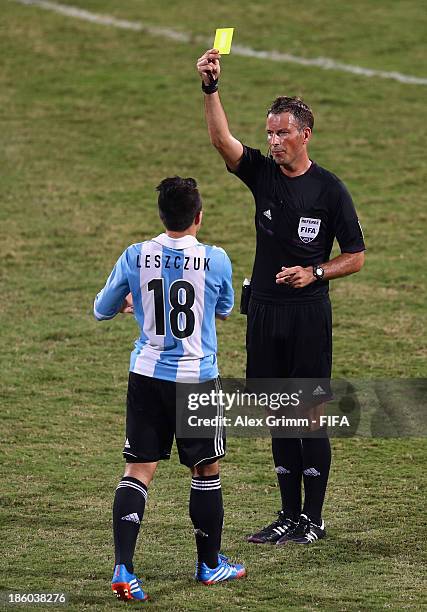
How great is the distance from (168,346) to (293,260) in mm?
982

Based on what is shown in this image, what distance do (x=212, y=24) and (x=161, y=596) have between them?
43.9 feet

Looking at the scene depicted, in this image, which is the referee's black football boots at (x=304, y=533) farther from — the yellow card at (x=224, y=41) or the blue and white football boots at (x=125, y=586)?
the yellow card at (x=224, y=41)

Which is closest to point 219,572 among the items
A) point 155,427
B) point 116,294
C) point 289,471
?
point 155,427

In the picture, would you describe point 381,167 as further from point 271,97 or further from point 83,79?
point 83,79

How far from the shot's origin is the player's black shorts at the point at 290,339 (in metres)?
6.55

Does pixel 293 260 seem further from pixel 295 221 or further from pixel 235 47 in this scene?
pixel 235 47

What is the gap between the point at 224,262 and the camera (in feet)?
19.3

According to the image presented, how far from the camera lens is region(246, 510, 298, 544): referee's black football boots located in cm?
662

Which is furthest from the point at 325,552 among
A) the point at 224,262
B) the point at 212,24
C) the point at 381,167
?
the point at 212,24

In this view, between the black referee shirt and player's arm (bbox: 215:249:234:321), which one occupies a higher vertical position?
the black referee shirt

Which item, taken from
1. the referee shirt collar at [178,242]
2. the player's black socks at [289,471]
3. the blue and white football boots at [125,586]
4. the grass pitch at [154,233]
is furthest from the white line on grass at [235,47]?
the blue and white football boots at [125,586]

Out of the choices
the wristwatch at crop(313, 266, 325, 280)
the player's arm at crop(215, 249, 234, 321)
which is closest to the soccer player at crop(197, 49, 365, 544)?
the wristwatch at crop(313, 266, 325, 280)

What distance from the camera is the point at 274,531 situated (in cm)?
666

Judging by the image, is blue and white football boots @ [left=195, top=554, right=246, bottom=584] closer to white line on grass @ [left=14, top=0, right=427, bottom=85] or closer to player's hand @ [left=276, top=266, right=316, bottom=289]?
player's hand @ [left=276, top=266, right=316, bottom=289]
